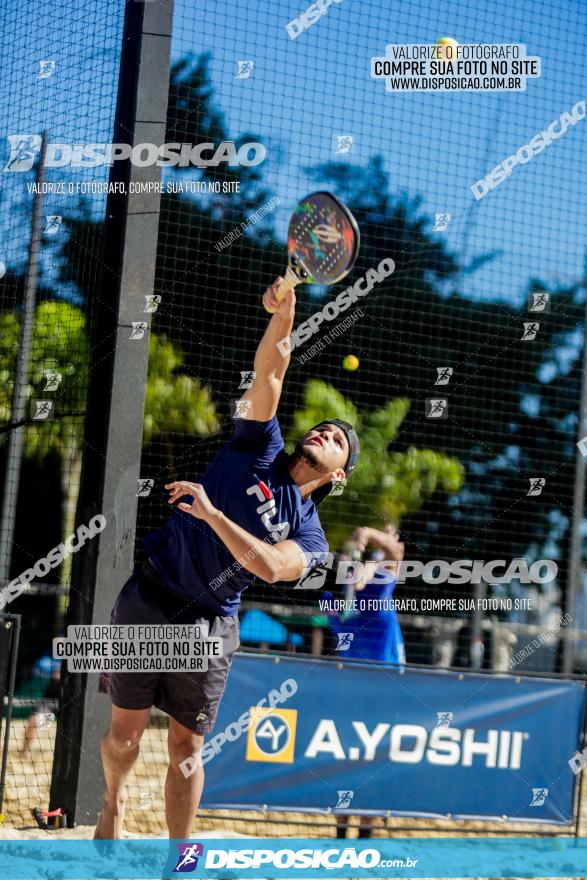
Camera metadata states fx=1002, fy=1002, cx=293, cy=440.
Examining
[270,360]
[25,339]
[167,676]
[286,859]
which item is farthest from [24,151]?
[286,859]

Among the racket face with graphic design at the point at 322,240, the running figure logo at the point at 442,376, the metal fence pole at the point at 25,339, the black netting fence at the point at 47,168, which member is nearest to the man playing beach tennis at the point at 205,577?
the racket face with graphic design at the point at 322,240

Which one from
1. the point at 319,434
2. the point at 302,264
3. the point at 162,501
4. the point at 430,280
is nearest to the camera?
the point at 302,264

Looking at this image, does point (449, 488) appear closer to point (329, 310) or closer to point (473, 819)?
point (329, 310)

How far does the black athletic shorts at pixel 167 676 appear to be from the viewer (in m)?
4.35

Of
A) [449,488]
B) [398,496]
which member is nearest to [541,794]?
[398,496]

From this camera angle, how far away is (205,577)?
14.4 feet

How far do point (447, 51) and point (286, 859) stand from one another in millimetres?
5124

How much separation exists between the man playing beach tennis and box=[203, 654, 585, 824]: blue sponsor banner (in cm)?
110

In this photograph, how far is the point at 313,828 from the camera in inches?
244

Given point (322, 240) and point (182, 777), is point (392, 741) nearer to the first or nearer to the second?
point (182, 777)

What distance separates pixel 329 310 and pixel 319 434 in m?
4.55

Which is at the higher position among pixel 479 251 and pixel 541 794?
pixel 479 251

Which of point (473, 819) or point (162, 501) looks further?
point (162, 501)

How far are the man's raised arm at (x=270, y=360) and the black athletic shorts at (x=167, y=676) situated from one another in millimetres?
869
